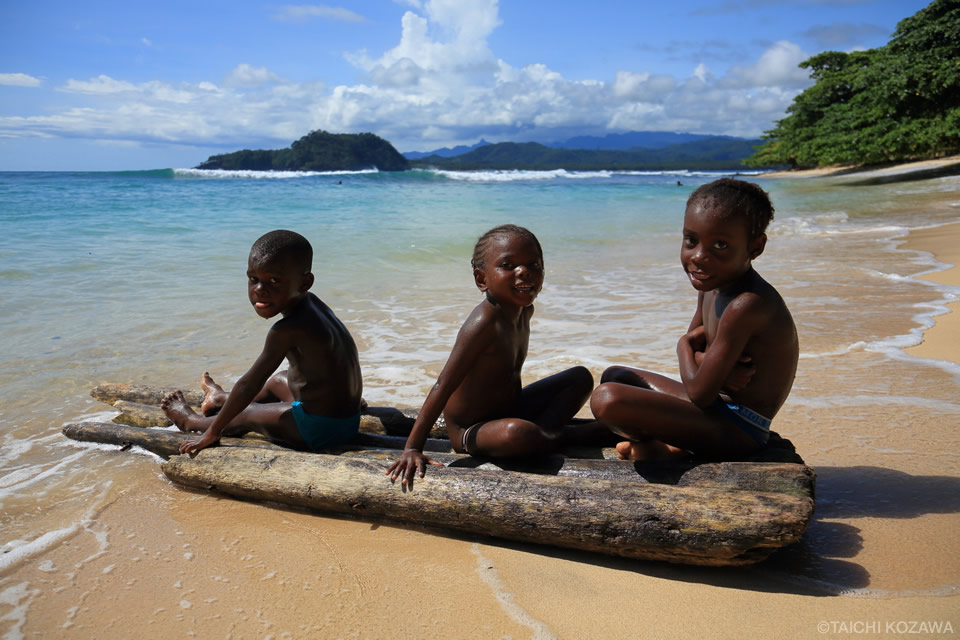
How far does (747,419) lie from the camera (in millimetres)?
2812

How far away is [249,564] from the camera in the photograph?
106 inches

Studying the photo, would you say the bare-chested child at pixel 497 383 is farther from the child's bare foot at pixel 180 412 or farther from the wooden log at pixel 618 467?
the child's bare foot at pixel 180 412

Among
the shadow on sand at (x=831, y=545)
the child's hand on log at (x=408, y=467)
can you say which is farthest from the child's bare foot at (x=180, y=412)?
the shadow on sand at (x=831, y=545)

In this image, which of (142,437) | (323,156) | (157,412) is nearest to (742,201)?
(142,437)

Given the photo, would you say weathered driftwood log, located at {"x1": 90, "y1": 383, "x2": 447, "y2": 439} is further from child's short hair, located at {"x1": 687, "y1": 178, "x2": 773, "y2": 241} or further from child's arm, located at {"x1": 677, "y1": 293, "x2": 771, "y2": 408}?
child's short hair, located at {"x1": 687, "y1": 178, "x2": 773, "y2": 241}

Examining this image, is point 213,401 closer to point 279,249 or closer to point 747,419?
point 279,249

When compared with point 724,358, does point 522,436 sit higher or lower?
lower

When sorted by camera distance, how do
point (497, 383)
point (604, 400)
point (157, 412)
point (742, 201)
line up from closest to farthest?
point (742, 201)
point (604, 400)
point (497, 383)
point (157, 412)

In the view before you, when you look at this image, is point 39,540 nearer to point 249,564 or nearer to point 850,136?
point 249,564

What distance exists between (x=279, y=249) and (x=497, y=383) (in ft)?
3.97

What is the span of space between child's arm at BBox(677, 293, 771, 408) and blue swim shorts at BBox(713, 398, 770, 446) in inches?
3.5

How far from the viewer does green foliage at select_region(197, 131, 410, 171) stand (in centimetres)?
6444

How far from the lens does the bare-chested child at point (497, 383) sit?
9.75ft

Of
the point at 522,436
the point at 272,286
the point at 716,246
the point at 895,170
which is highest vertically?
the point at 895,170
